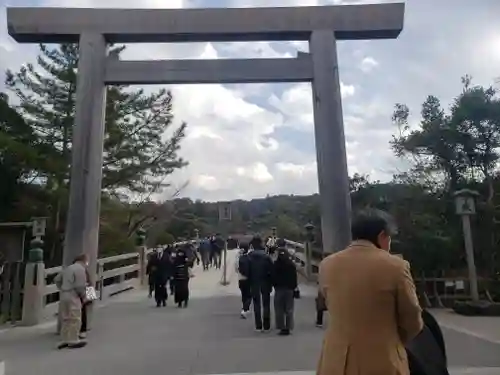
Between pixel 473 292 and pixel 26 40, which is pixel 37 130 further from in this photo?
pixel 473 292

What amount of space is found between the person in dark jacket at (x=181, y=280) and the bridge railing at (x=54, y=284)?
1967mm

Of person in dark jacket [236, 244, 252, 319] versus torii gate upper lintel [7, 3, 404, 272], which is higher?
torii gate upper lintel [7, 3, 404, 272]

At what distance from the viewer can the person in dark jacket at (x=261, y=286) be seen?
922 centimetres

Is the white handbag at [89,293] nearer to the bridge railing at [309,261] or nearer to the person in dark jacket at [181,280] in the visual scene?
the person in dark jacket at [181,280]

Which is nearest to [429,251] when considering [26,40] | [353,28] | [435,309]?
[435,309]

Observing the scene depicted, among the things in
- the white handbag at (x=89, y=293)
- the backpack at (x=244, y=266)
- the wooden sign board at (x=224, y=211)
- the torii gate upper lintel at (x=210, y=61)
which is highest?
the torii gate upper lintel at (x=210, y=61)

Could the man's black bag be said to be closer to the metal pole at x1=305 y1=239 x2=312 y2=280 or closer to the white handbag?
the white handbag

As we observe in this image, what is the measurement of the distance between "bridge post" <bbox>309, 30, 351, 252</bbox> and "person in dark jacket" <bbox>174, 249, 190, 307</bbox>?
5036 millimetres

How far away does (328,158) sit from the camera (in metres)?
8.91

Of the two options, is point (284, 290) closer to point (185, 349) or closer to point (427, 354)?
point (185, 349)

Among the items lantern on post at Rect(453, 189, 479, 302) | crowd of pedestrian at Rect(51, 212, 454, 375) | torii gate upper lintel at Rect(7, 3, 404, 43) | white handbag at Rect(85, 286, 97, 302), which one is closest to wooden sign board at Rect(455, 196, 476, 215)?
lantern on post at Rect(453, 189, 479, 302)

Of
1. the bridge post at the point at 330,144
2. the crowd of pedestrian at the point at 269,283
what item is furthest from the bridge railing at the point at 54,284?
the bridge post at the point at 330,144

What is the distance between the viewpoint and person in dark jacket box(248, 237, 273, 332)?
30.2ft

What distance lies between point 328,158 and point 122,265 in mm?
11034
